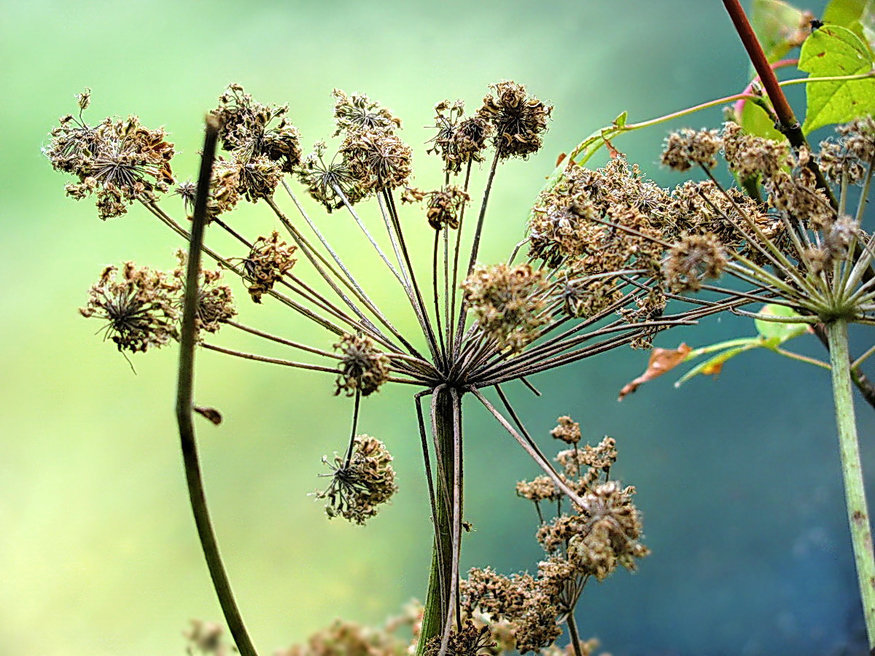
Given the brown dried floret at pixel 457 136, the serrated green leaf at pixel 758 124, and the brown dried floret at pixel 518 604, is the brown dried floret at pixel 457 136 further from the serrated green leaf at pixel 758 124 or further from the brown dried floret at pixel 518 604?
the brown dried floret at pixel 518 604

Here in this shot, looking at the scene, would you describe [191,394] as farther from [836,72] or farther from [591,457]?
[836,72]

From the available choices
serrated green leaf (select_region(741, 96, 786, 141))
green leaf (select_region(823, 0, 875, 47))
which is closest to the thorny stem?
serrated green leaf (select_region(741, 96, 786, 141))

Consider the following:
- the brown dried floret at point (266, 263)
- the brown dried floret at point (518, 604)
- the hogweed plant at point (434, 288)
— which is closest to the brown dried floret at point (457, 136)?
the hogweed plant at point (434, 288)

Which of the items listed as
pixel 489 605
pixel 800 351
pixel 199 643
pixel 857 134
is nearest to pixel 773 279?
pixel 857 134

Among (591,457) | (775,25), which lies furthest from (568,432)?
(775,25)

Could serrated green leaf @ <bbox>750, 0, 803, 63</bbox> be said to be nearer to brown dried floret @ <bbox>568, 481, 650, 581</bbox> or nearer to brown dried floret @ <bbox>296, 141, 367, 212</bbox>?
brown dried floret @ <bbox>296, 141, 367, 212</bbox>

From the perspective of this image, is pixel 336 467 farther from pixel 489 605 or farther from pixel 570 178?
pixel 570 178
